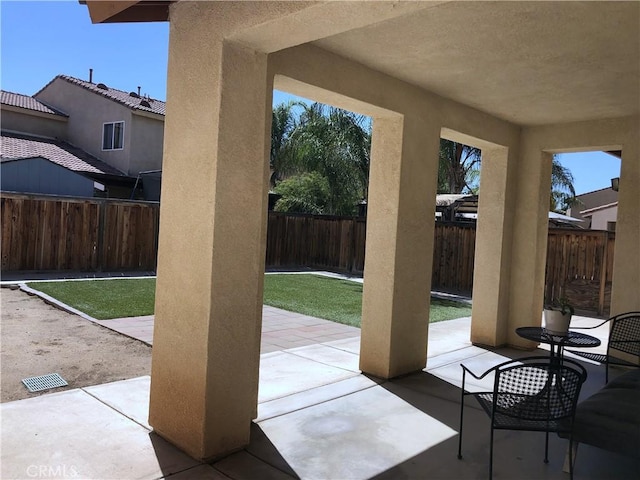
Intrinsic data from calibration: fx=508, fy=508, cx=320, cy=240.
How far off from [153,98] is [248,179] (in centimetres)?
2344

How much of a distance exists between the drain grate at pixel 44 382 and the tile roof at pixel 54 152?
1401cm

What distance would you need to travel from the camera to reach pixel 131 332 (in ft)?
23.6

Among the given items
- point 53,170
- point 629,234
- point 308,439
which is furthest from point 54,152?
point 629,234

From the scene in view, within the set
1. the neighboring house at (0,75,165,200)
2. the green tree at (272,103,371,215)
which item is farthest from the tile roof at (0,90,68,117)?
the green tree at (272,103,371,215)

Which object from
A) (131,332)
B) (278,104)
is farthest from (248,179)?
(278,104)

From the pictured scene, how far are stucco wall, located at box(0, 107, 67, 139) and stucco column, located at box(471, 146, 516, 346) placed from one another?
63.3 feet

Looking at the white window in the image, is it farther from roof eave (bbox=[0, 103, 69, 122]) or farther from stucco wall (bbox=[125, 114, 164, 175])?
roof eave (bbox=[0, 103, 69, 122])

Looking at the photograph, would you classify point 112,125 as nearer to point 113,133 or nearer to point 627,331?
point 113,133

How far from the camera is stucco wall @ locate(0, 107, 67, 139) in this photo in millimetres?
19828

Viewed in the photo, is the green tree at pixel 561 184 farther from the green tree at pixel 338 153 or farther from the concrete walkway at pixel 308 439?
the concrete walkway at pixel 308 439

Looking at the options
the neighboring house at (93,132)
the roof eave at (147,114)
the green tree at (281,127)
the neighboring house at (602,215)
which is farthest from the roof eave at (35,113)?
the neighboring house at (602,215)

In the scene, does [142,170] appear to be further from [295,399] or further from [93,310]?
[295,399]

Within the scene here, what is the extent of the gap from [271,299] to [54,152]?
13.3 m

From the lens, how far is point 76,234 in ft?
43.5
